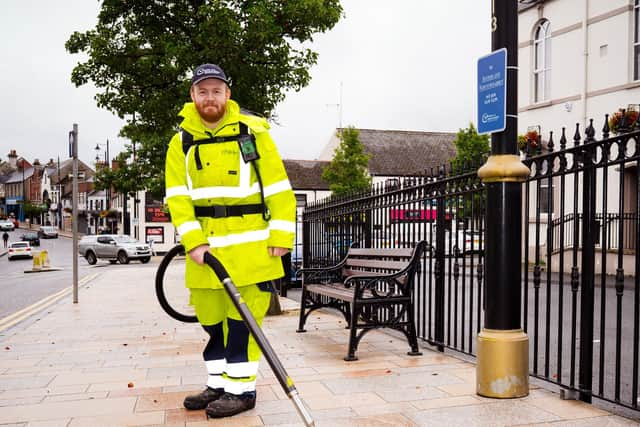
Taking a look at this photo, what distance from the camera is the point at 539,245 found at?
6.17 meters

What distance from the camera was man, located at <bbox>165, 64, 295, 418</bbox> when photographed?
3.96m

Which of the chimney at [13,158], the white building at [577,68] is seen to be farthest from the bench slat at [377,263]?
the chimney at [13,158]

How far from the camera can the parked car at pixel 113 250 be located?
3488cm

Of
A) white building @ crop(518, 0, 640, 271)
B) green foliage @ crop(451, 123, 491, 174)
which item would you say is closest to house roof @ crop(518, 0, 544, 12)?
white building @ crop(518, 0, 640, 271)

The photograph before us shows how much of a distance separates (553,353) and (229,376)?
3891mm

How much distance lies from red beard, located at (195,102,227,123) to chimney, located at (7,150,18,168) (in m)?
136

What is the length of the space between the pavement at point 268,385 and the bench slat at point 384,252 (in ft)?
2.99

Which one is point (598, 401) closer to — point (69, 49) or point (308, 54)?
point (308, 54)

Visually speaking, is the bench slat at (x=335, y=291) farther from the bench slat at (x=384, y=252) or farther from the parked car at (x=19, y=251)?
the parked car at (x=19, y=251)

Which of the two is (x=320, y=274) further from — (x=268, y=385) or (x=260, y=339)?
(x=260, y=339)

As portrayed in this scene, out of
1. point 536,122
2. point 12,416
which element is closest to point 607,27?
point 536,122

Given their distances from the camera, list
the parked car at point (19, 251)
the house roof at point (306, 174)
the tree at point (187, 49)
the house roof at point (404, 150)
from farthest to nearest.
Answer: the house roof at point (404, 150), the house roof at point (306, 174), the parked car at point (19, 251), the tree at point (187, 49)

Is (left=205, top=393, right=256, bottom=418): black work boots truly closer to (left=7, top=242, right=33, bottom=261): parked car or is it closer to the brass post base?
the brass post base

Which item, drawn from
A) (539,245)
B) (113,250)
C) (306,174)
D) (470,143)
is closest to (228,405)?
(539,245)
